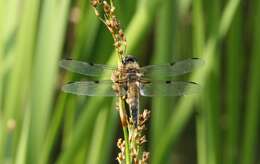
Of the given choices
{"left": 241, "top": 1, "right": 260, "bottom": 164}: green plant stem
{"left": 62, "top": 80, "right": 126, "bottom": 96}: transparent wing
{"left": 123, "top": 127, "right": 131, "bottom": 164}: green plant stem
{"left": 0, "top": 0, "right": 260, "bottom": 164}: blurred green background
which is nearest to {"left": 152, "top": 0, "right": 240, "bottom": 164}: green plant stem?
{"left": 0, "top": 0, "right": 260, "bottom": 164}: blurred green background

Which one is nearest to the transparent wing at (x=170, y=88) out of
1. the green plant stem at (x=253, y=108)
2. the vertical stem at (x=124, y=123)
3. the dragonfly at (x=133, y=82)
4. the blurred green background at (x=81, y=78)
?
the dragonfly at (x=133, y=82)

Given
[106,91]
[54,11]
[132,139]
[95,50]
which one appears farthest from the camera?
[95,50]

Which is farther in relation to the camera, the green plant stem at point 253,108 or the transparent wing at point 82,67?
the green plant stem at point 253,108

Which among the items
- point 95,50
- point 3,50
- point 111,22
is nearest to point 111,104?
point 95,50

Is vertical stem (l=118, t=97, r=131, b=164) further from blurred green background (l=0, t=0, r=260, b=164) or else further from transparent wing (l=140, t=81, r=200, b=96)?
blurred green background (l=0, t=0, r=260, b=164)

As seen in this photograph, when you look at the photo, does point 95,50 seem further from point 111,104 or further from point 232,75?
point 232,75

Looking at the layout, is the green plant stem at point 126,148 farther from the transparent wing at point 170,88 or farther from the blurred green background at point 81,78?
the blurred green background at point 81,78

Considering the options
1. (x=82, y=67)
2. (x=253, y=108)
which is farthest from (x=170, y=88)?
(x=253, y=108)
